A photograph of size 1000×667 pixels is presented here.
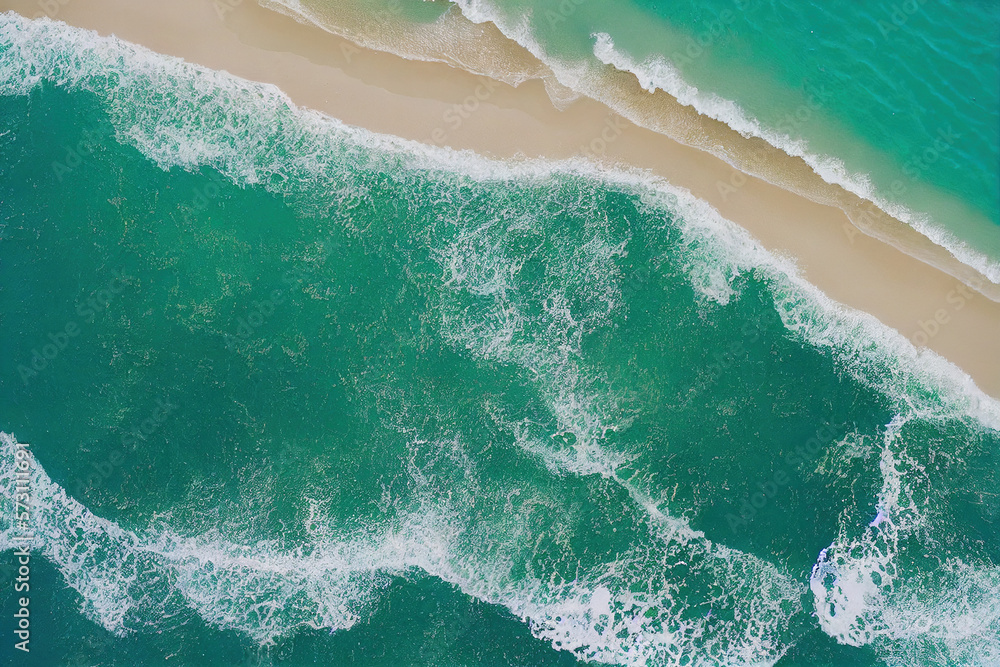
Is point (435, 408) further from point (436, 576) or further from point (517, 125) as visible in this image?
point (517, 125)

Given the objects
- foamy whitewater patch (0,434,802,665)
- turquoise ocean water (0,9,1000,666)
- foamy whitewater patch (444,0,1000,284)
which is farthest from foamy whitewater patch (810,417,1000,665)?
foamy whitewater patch (444,0,1000,284)

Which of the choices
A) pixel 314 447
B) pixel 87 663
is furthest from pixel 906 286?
pixel 87 663

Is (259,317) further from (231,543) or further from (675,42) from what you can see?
(675,42)

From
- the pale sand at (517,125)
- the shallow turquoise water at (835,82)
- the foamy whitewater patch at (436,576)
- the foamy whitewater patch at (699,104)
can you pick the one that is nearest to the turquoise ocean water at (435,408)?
the foamy whitewater patch at (436,576)

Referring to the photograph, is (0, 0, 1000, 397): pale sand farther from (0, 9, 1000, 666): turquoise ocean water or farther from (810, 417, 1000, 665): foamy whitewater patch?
(810, 417, 1000, 665): foamy whitewater patch

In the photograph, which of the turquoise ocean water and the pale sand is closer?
the turquoise ocean water

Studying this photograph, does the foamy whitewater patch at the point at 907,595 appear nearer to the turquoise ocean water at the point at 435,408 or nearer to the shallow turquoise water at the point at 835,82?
the turquoise ocean water at the point at 435,408
